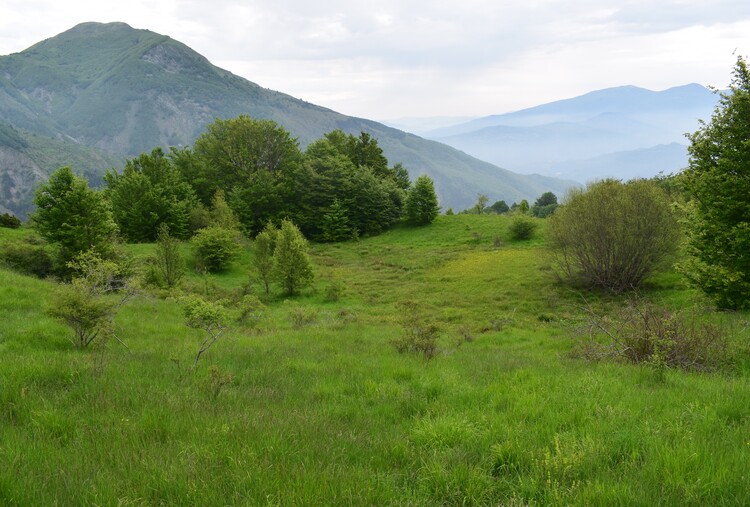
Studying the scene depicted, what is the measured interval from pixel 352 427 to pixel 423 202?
179 feet

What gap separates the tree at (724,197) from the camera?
50.1ft

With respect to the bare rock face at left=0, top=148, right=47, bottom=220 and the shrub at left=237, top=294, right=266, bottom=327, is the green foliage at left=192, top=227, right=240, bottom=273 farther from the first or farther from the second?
the bare rock face at left=0, top=148, right=47, bottom=220

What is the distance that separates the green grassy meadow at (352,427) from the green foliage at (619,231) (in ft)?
55.9

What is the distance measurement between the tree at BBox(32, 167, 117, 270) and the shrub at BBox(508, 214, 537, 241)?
39.8 meters

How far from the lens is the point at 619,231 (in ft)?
82.6

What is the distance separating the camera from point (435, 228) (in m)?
56.8

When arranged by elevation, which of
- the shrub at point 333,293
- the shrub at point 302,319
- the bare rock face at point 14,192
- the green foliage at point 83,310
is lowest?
the shrub at point 333,293

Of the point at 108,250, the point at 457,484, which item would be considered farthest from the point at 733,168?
the point at 108,250

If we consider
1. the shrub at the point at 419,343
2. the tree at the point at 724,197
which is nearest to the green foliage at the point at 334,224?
the tree at the point at 724,197

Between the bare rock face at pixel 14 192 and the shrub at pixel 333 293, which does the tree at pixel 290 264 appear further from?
the bare rock face at pixel 14 192

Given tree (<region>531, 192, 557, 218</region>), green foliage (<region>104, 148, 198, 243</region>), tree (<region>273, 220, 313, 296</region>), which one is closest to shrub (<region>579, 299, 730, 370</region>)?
tree (<region>273, 220, 313, 296</region>)

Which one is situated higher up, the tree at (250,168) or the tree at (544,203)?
the tree at (250,168)

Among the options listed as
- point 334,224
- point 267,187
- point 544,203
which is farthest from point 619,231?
point 544,203

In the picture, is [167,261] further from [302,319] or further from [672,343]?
[672,343]
